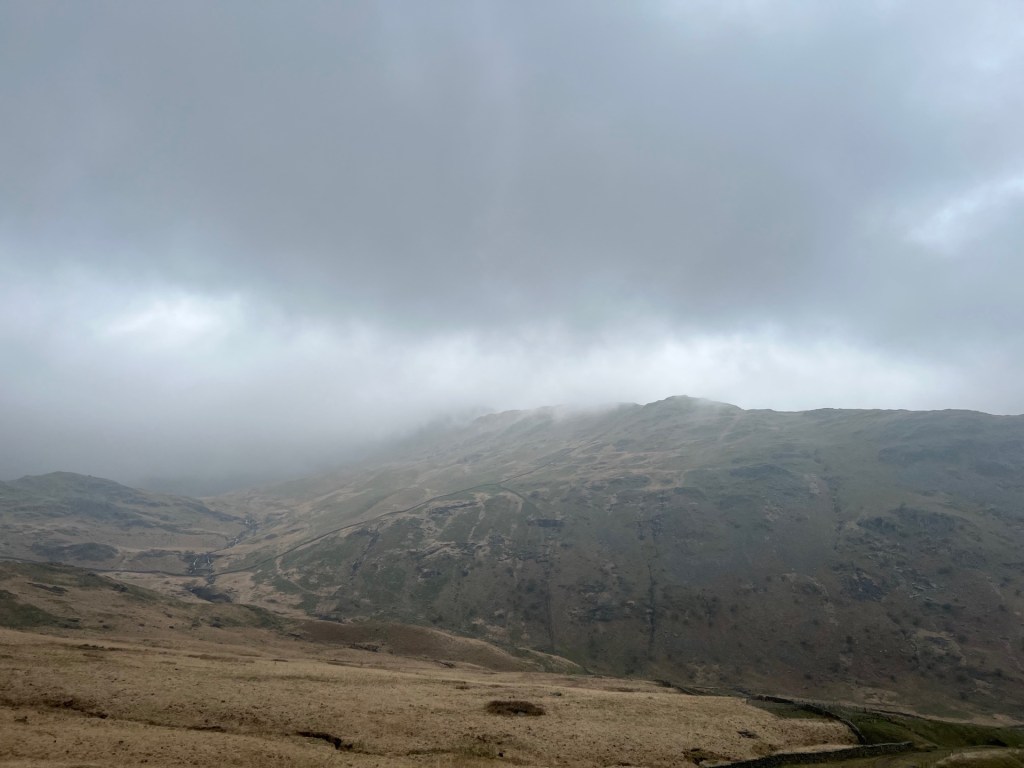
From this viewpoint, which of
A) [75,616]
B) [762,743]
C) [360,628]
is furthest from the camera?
[360,628]

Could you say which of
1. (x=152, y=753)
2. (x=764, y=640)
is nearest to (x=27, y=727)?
(x=152, y=753)

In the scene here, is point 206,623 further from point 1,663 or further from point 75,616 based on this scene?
point 1,663

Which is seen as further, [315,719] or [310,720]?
[315,719]

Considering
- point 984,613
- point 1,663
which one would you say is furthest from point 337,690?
point 984,613

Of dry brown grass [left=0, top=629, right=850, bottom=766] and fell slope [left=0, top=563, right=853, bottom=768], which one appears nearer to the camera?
dry brown grass [left=0, top=629, right=850, bottom=766]

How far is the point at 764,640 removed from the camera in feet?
511

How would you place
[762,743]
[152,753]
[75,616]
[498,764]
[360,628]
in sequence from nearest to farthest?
[152,753], [498,764], [762,743], [75,616], [360,628]

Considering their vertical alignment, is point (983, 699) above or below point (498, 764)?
below

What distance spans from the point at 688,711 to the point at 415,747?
3327 centimetres

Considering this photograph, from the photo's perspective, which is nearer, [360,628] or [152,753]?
[152,753]

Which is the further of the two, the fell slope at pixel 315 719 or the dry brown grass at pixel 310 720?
the fell slope at pixel 315 719

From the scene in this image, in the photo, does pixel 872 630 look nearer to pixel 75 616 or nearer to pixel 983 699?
pixel 983 699

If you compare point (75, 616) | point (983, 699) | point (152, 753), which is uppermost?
point (152, 753)

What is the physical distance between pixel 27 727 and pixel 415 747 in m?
28.3
